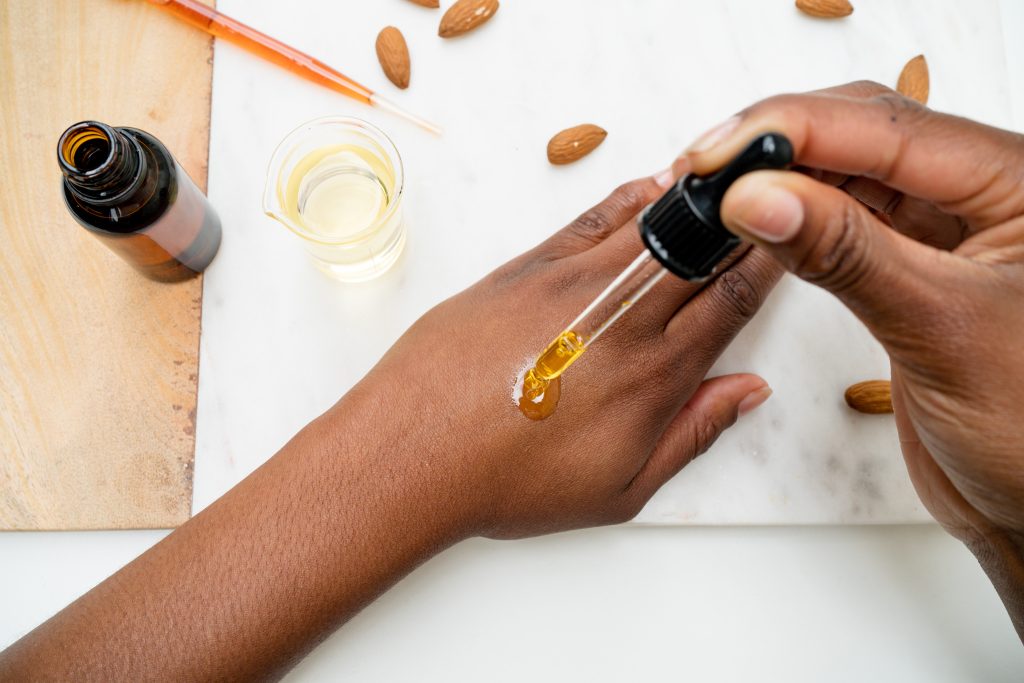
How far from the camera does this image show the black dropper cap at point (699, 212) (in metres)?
0.51

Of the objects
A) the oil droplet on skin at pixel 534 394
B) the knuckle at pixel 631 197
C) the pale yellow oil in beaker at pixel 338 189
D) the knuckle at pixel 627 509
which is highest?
the pale yellow oil in beaker at pixel 338 189

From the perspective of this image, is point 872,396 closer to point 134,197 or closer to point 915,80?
point 915,80

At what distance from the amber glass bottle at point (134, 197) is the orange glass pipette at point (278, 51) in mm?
227

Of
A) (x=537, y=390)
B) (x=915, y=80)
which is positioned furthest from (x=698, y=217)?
(x=915, y=80)

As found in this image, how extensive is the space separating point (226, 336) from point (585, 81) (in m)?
0.58

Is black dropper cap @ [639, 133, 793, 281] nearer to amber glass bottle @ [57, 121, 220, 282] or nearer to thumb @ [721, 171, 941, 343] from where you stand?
thumb @ [721, 171, 941, 343]

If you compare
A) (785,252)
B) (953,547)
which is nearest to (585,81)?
(785,252)

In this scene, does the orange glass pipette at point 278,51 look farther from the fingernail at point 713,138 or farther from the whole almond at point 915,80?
the whole almond at point 915,80

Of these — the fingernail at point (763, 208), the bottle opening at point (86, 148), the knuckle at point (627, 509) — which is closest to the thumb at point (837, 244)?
the fingernail at point (763, 208)

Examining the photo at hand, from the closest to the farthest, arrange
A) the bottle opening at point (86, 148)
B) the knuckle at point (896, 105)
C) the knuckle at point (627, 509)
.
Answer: the knuckle at point (896, 105) → the bottle opening at point (86, 148) → the knuckle at point (627, 509)

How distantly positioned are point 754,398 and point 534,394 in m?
0.28

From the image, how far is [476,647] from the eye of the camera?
2.90ft

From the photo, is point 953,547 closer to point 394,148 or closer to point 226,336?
point 394,148

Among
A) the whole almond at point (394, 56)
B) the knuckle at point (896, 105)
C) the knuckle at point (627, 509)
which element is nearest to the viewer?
the knuckle at point (896, 105)
